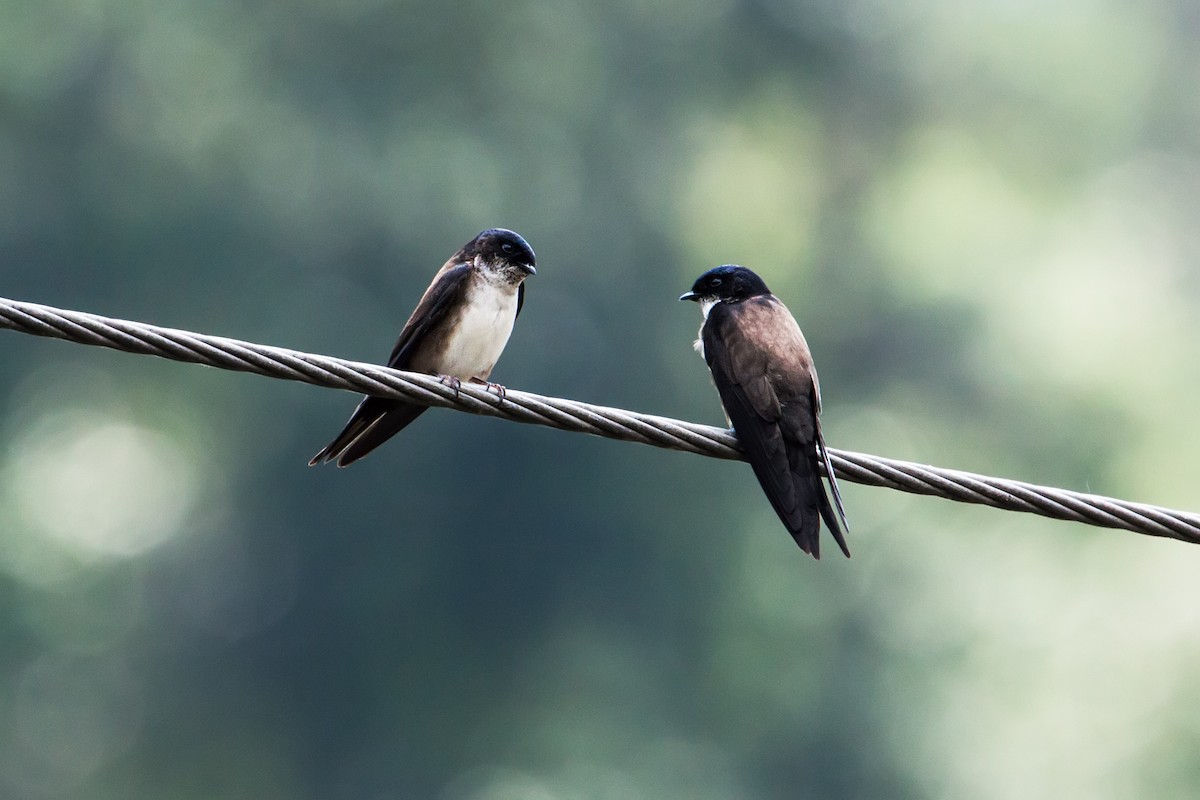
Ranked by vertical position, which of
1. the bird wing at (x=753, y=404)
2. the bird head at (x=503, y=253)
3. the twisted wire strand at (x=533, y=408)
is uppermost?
the bird head at (x=503, y=253)

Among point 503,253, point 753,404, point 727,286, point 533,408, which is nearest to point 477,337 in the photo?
point 503,253

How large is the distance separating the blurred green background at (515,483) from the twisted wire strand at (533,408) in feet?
33.6

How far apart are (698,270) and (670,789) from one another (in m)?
7.20

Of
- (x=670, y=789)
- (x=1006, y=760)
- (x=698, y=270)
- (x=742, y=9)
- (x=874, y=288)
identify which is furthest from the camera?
(x=742, y=9)

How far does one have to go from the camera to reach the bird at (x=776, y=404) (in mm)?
4738

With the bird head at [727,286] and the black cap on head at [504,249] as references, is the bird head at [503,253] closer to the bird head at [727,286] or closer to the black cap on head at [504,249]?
the black cap on head at [504,249]

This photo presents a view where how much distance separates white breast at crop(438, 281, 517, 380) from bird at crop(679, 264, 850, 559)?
0.89 metres

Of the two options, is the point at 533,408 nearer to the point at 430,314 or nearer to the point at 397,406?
the point at 397,406

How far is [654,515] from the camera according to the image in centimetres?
1875

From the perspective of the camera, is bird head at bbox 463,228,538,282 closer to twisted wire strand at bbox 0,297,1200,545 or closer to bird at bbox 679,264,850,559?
bird at bbox 679,264,850,559

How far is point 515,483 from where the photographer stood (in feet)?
56.5

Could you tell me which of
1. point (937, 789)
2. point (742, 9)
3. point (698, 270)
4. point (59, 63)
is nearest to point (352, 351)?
point (698, 270)

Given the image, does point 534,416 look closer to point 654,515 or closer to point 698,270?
point 654,515

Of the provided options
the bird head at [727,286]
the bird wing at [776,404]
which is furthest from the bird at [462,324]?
the bird wing at [776,404]
